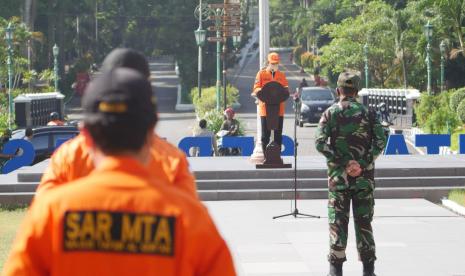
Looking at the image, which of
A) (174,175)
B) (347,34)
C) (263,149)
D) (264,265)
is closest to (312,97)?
(347,34)

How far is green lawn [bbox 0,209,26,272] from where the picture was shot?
13920mm

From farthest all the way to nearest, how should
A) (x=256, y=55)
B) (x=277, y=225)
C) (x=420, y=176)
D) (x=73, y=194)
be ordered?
(x=256, y=55) → (x=420, y=176) → (x=277, y=225) → (x=73, y=194)

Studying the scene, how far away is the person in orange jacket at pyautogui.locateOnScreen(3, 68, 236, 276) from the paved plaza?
8.44 meters

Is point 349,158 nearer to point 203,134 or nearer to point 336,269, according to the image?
point 336,269

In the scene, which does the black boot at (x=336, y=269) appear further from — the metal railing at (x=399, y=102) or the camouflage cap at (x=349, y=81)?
the metal railing at (x=399, y=102)

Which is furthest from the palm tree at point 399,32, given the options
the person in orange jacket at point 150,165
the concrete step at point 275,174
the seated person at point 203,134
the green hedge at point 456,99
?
the person in orange jacket at point 150,165

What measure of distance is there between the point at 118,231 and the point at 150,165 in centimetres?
78

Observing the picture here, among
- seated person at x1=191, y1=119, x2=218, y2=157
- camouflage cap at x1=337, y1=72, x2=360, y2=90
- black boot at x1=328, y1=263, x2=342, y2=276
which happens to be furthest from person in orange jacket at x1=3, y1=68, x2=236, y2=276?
seated person at x1=191, y1=119, x2=218, y2=157

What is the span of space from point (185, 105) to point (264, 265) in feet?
193

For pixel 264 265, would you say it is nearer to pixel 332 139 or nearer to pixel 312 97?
pixel 332 139

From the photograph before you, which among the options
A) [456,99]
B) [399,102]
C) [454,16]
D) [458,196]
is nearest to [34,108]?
[399,102]

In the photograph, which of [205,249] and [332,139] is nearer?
[205,249]

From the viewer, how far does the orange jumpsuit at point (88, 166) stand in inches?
173

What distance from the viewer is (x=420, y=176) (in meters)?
20.9
